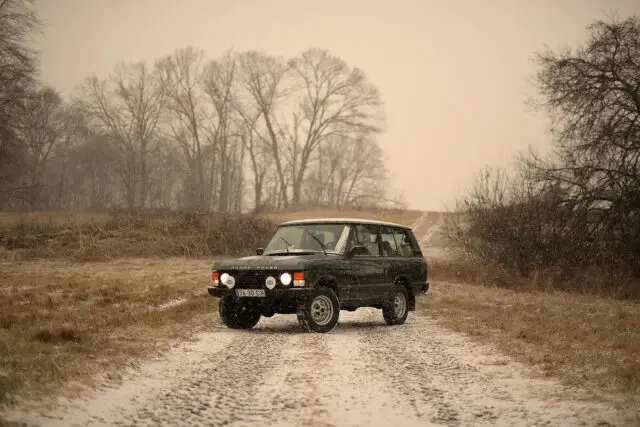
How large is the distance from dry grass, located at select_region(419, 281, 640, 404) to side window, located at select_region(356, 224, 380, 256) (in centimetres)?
211

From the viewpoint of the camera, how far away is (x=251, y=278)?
1094 cm

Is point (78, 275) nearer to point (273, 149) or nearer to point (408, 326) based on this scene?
point (408, 326)

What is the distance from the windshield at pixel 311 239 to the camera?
469 inches

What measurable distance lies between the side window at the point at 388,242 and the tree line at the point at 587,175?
36.9 ft

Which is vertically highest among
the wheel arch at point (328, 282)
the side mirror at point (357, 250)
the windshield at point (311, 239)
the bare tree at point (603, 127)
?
the bare tree at point (603, 127)

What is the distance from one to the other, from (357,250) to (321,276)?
1063 millimetres

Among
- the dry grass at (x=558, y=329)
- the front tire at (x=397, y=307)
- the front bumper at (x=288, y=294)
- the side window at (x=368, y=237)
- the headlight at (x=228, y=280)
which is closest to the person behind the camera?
the dry grass at (x=558, y=329)

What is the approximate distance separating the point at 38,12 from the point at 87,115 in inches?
1496

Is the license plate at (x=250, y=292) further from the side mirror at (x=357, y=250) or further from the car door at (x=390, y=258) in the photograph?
the car door at (x=390, y=258)

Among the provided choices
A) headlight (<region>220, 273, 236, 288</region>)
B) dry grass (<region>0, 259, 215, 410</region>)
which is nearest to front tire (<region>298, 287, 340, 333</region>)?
headlight (<region>220, 273, 236, 288</region>)

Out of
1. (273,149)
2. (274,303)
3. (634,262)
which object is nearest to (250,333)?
(274,303)

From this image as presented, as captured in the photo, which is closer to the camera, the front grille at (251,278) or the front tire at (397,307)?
the front grille at (251,278)

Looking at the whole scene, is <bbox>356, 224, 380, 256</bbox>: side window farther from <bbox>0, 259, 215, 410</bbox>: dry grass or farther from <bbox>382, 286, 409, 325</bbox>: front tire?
<bbox>0, 259, 215, 410</bbox>: dry grass

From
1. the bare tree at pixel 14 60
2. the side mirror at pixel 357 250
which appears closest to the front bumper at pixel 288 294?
the side mirror at pixel 357 250
